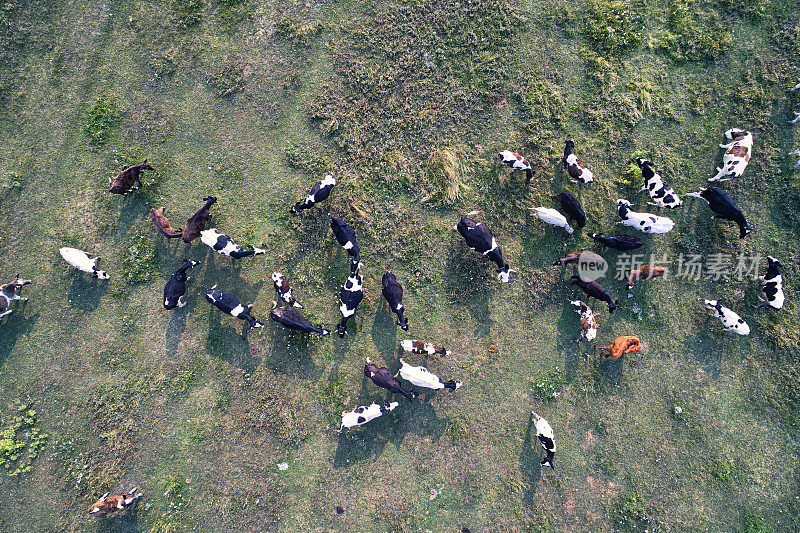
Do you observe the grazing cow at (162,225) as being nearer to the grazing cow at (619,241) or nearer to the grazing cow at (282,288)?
the grazing cow at (282,288)

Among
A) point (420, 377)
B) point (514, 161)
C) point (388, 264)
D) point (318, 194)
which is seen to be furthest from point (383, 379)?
point (514, 161)

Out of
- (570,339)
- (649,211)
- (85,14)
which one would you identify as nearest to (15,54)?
(85,14)

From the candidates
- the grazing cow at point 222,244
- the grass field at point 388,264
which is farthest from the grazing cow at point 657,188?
the grazing cow at point 222,244

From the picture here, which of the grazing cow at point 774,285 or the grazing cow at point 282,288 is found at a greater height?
the grazing cow at point 282,288

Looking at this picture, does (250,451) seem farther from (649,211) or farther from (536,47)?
(536,47)

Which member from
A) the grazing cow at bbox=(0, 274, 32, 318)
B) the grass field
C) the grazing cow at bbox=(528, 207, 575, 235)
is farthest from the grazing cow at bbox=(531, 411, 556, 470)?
the grazing cow at bbox=(0, 274, 32, 318)

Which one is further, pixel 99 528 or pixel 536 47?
pixel 536 47

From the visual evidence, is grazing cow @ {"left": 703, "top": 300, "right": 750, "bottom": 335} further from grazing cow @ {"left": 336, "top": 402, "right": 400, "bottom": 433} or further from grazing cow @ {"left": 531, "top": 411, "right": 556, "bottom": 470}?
grazing cow @ {"left": 336, "top": 402, "right": 400, "bottom": 433}
